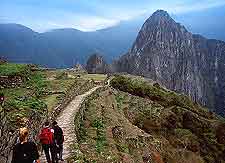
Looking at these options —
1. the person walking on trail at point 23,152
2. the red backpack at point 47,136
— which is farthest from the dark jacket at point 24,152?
the red backpack at point 47,136

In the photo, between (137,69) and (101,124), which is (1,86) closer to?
(101,124)

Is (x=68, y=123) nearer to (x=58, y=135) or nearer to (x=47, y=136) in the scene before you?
(x=58, y=135)

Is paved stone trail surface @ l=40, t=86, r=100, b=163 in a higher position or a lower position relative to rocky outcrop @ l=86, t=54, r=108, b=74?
higher

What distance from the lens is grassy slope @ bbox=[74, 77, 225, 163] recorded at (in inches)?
1031

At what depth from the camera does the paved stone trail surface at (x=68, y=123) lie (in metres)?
21.7

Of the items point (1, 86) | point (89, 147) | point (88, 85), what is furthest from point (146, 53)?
point (89, 147)

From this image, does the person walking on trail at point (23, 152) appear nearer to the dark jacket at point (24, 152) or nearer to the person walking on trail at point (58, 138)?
the dark jacket at point (24, 152)

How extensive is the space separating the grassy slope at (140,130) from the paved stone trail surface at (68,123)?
20.3 inches

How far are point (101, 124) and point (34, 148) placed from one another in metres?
17.8

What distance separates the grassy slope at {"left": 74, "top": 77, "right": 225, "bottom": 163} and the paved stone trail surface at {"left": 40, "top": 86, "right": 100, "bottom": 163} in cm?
52

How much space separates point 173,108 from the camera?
49.3 meters

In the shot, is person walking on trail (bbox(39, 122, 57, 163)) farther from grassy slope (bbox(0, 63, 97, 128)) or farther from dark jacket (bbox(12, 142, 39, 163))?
dark jacket (bbox(12, 142, 39, 163))

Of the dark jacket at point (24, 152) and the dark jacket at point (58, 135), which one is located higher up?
the dark jacket at point (24, 152)

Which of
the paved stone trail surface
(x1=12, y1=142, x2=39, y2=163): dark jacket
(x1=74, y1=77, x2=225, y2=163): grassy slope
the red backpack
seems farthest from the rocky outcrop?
(x1=12, y1=142, x2=39, y2=163): dark jacket
